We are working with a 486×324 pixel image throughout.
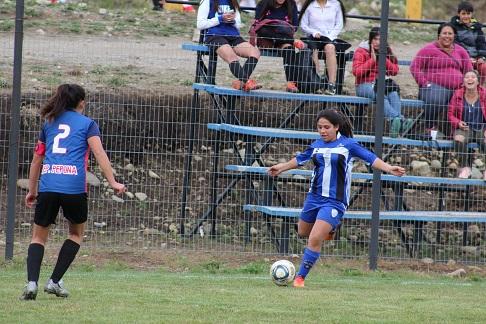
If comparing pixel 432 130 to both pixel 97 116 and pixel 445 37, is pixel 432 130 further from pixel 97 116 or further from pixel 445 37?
pixel 97 116

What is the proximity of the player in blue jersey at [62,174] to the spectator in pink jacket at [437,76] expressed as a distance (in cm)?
665

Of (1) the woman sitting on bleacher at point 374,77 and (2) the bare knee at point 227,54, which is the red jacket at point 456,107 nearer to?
(1) the woman sitting on bleacher at point 374,77

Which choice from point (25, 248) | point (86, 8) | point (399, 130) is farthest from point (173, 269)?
point (86, 8)

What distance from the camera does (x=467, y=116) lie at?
15.4 meters

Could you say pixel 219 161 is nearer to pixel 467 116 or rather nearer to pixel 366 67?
pixel 366 67

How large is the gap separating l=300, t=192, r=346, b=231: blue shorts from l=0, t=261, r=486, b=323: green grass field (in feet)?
2.34

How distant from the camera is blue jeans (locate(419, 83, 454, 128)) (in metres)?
15.4

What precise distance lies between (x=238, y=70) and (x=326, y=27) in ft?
5.76

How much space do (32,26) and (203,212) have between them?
592cm

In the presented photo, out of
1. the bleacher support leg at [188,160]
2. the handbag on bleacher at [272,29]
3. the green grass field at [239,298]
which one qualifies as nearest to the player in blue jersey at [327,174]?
the green grass field at [239,298]

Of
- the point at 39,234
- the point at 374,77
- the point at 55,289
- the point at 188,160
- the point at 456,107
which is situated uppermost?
the point at 374,77

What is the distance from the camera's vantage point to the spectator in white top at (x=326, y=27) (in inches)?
608

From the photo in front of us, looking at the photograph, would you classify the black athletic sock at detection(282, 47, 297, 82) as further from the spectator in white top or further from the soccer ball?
the soccer ball

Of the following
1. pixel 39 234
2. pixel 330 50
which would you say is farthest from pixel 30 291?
pixel 330 50
